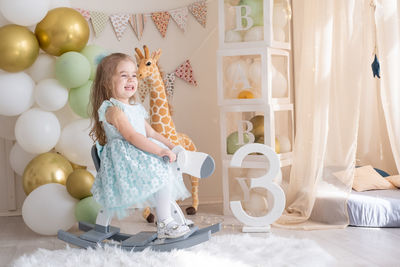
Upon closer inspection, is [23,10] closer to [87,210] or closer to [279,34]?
[87,210]

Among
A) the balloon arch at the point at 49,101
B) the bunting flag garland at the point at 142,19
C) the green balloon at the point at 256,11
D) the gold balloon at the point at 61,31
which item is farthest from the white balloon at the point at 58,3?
the green balloon at the point at 256,11

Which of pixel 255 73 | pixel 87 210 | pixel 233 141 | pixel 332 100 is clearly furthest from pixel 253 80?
pixel 87 210

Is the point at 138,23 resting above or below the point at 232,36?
above

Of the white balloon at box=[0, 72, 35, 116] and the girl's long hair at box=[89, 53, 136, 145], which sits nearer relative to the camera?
the girl's long hair at box=[89, 53, 136, 145]

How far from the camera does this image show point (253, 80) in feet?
11.1

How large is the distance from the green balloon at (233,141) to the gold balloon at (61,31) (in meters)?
1.16

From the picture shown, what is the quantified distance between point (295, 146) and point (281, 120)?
25cm

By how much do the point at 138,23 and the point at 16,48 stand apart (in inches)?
46.5

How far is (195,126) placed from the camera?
4.10m

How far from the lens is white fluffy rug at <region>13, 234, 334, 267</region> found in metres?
2.27

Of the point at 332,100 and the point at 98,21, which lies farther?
the point at 98,21

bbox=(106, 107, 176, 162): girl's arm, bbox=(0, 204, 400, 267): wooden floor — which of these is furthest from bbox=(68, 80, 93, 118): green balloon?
bbox=(0, 204, 400, 267): wooden floor

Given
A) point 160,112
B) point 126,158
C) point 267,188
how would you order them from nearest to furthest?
point 126,158, point 267,188, point 160,112

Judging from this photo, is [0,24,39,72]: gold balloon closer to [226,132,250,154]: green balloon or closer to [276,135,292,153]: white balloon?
[226,132,250,154]: green balloon
